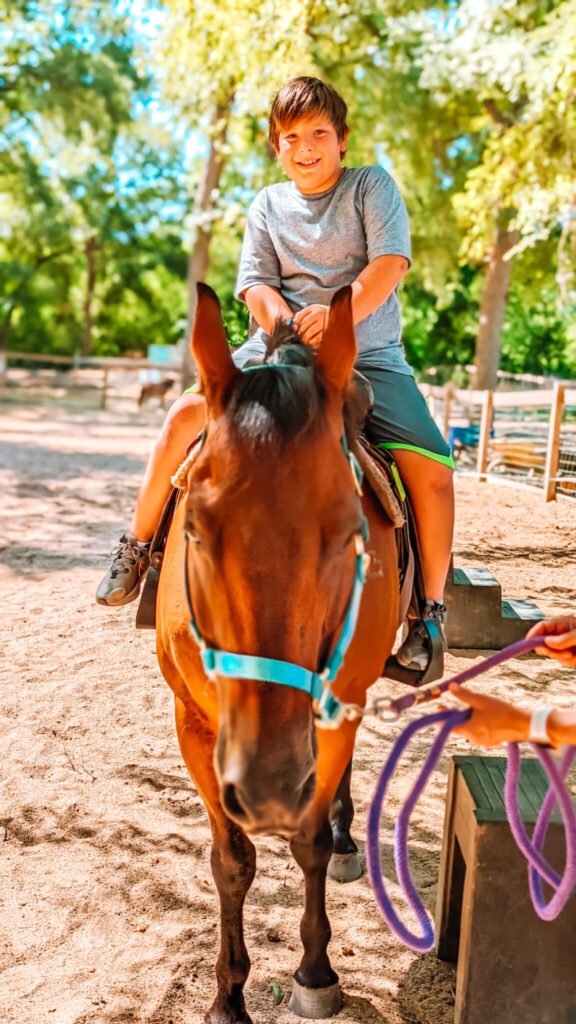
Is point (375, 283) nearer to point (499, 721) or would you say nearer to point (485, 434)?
point (499, 721)

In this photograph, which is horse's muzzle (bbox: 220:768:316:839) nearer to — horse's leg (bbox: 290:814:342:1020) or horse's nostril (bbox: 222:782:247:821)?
horse's nostril (bbox: 222:782:247:821)

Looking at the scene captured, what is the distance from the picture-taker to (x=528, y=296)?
2297 centimetres

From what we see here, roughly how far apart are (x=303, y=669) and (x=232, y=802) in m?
0.31

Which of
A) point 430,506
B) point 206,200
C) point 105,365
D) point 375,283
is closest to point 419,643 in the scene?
point 430,506

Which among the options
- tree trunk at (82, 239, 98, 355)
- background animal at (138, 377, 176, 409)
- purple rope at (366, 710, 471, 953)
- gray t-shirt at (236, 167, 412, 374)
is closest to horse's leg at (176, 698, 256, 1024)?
purple rope at (366, 710, 471, 953)

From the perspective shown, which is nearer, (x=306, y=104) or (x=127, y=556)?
(x=306, y=104)

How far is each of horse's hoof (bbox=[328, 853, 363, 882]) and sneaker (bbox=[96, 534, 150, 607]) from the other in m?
1.39

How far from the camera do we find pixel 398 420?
298 cm

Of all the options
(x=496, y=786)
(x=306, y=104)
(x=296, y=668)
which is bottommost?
(x=496, y=786)

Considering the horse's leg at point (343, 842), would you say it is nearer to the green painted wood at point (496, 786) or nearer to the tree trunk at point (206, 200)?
the green painted wood at point (496, 786)

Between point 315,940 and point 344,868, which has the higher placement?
point 315,940

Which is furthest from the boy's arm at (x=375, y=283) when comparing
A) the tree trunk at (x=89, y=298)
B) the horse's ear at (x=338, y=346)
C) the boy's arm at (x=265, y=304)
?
the tree trunk at (x=89, y=298)

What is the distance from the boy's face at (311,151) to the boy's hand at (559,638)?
1858mm

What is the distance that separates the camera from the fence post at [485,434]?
44.1ft
